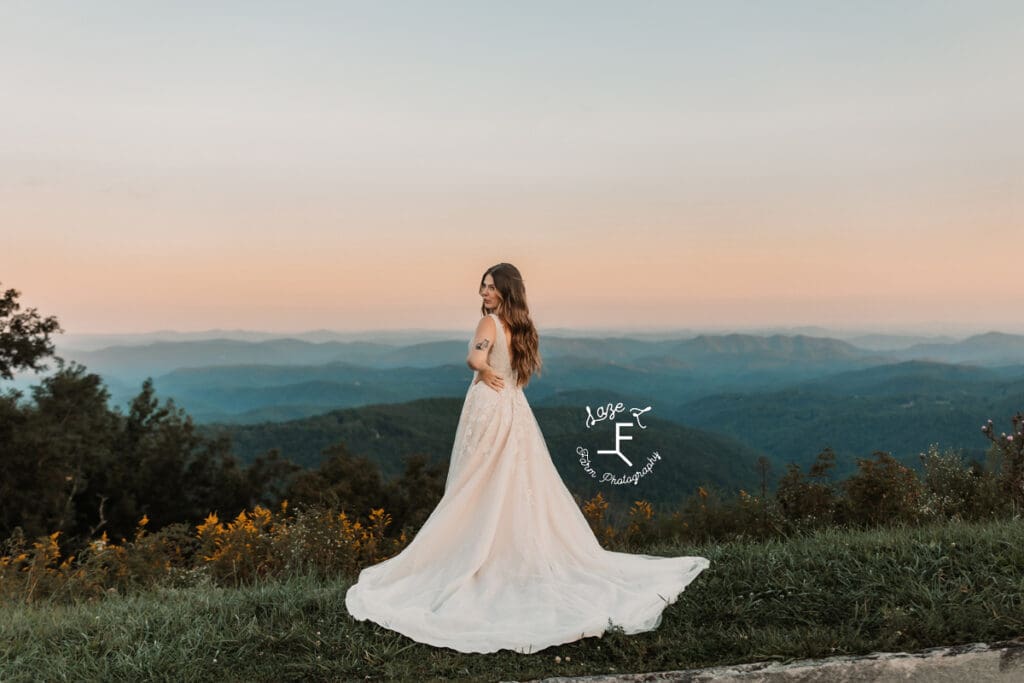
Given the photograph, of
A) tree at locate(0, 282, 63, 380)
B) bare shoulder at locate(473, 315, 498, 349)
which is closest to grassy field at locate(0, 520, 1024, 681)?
bare shoulder at locate(473, 315, 498, 349)

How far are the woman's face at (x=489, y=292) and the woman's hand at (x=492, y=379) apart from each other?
20.7 inches

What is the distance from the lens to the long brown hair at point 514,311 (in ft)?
20.5

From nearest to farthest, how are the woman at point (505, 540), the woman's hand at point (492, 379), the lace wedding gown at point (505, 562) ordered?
the lace wedding gown at point (505, 562), the woman at point (505, 540), the woman's hand at point (492, 379)

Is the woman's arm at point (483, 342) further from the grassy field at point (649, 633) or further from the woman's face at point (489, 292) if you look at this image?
the grassy field at point (649, 633)

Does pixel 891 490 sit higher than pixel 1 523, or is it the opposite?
pixel 891 490

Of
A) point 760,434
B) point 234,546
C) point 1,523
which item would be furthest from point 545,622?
A: point 760,434

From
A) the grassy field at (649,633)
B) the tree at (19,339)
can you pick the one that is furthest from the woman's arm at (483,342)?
the tree at (19,339)

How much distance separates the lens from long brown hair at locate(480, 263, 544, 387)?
6246 mm

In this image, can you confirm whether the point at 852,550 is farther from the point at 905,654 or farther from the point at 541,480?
the point at 541,480

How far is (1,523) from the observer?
19156 millimetres

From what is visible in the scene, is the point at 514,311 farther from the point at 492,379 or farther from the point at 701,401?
the point at 701,401

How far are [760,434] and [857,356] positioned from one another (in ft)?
214

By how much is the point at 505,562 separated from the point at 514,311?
1990mm

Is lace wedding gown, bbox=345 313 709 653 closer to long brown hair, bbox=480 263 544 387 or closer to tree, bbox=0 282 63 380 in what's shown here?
long brown hair, bbox=480 263 544 387
